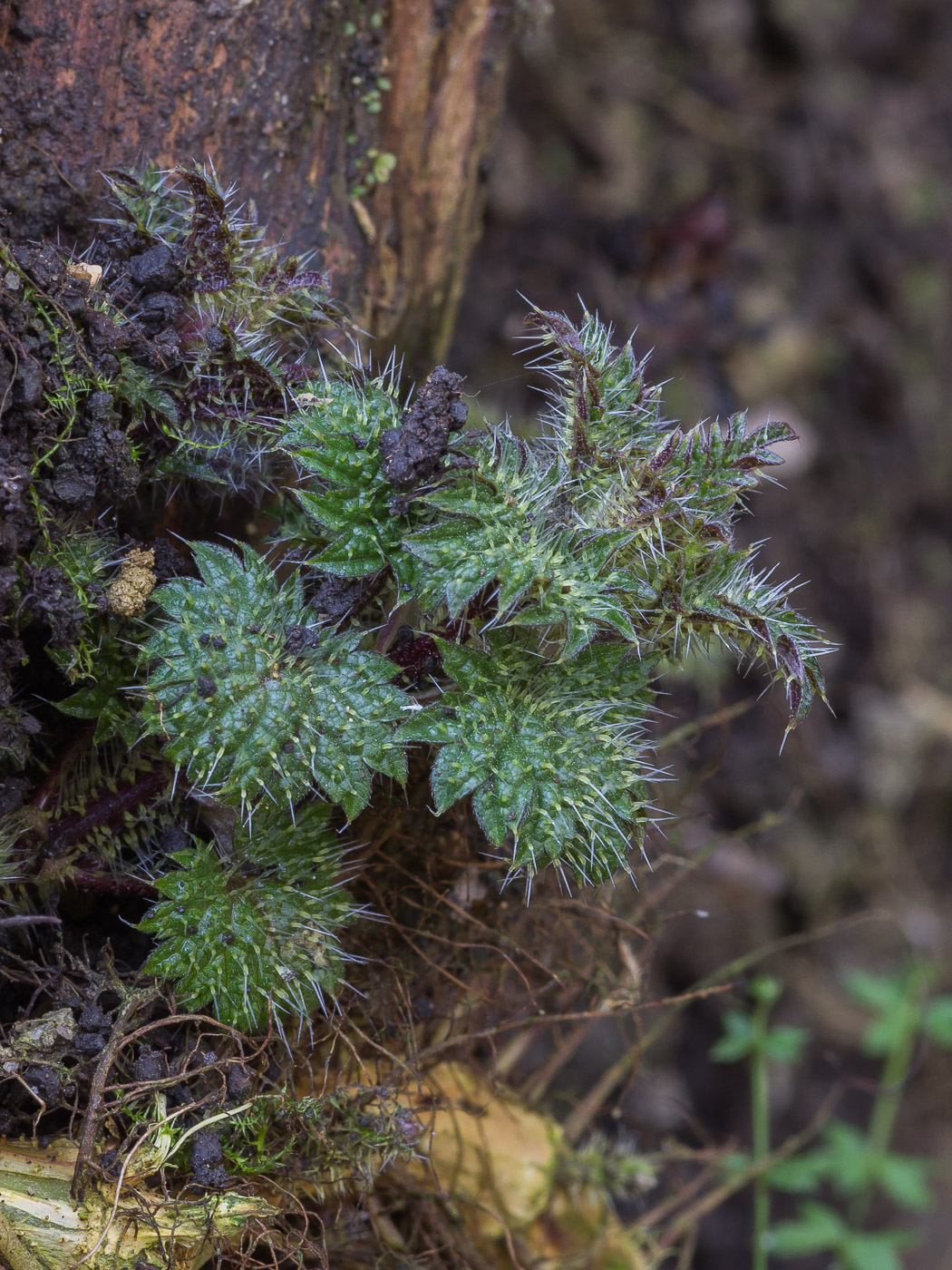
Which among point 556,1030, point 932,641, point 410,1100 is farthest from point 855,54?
point 410,1100

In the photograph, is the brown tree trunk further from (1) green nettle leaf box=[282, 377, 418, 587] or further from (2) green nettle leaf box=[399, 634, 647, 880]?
(2) green nettle leaf box=[399, 634, 647, 880]

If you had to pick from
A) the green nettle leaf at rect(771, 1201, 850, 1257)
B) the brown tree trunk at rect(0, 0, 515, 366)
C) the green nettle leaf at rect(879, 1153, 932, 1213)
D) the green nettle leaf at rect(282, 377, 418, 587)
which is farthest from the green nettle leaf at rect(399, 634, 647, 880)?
the green nettle leaf at rect(879, 1153, 932, 1213)

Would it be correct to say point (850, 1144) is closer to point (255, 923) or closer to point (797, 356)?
point (255, 923)

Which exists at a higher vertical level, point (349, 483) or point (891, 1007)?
point (349, 483)

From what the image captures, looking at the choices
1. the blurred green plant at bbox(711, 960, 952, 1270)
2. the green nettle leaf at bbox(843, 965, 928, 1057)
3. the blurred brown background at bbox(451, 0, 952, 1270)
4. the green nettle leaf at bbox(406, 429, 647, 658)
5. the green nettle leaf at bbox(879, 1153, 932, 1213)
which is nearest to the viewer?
the green nettle leaf at bbox(406, 429, 647, 658)

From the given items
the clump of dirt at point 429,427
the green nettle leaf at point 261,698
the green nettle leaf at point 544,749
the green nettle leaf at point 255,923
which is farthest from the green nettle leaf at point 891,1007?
the clump of dirt at point 429,427

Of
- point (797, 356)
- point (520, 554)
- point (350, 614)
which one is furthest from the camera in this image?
point (797, 356)

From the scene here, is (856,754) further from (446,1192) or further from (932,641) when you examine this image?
(446,1192)

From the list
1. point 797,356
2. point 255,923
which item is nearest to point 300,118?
point 255,923
